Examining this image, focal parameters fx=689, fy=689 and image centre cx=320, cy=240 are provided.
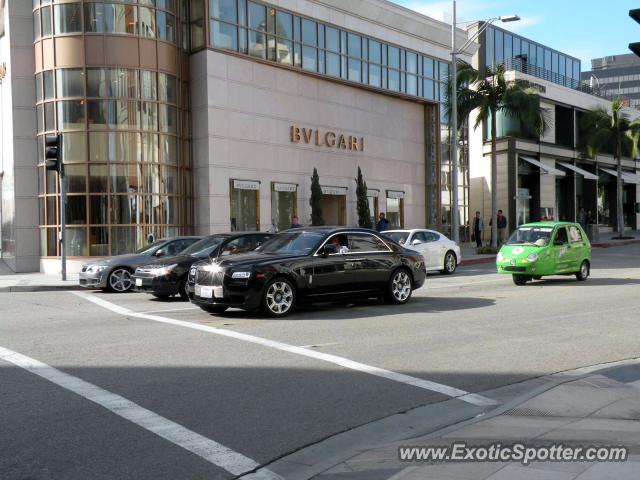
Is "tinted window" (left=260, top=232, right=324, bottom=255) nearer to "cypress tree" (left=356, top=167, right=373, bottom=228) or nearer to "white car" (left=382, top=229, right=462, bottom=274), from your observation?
"white car" (left=382, top=229, right=462, bottom=274)

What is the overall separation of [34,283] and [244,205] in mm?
10231

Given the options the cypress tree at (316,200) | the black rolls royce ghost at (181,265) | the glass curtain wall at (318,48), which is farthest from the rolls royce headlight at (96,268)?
the cypress tree at (316,200)

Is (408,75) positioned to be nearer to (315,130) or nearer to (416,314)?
(315,130)

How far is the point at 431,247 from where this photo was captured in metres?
21.8

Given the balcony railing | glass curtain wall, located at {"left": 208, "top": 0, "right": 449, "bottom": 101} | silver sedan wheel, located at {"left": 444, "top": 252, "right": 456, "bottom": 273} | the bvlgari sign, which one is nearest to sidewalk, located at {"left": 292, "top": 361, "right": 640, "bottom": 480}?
silver sedan wheel, located at {"left": 444, "top": 252, "right": 456, "bottom": 273}

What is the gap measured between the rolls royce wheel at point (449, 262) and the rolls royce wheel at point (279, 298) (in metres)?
11.4

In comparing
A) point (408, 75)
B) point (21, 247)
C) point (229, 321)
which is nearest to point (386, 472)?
point (229, 321)

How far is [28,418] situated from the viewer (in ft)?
18.8

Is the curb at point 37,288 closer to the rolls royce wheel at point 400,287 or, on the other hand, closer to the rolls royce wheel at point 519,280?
the rolls royce wheel at point 400,287

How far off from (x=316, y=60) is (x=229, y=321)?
72.5ft

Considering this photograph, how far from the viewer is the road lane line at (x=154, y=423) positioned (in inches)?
188

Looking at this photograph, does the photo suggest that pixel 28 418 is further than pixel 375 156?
No

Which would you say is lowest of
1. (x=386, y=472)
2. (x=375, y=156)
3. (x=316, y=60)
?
(x=386, y=472)

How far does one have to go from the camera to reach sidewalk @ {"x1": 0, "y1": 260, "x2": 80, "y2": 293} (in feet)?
62.0
